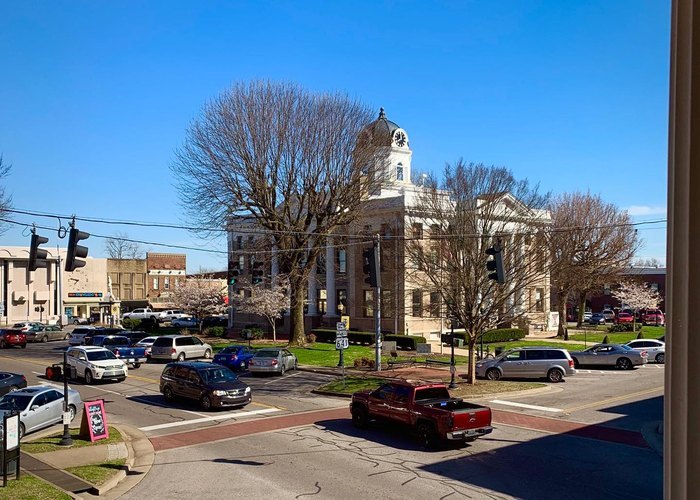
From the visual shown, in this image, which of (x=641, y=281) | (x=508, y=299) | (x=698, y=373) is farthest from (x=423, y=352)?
(x=641, y=281)

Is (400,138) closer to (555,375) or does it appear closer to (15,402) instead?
(555,375)

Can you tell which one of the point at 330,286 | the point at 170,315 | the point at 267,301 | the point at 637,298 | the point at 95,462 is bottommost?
the point at 170,315

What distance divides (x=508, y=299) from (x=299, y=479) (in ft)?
52.7

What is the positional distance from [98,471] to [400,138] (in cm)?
4834

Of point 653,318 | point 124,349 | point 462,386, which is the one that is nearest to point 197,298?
point 124,349

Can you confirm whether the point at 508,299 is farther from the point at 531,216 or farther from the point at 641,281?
the point at 641,281

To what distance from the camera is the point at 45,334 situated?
5862 cm

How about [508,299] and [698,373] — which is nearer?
[698,373]

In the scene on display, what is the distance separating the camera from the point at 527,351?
3158 cm

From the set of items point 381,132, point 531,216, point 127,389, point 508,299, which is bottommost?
point 127,389

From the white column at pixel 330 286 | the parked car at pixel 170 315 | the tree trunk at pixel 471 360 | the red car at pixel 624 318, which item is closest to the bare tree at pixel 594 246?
the red car at pixel 624 318

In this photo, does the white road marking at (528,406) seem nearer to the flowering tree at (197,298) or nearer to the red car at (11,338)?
the flowering tree at (197,298)

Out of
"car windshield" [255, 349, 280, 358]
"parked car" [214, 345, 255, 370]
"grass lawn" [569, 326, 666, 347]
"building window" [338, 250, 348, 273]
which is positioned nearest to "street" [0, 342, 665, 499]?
"car windshield" [255, 349, 280, 358]

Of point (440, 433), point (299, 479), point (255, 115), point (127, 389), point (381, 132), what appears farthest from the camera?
point (381, 132)
